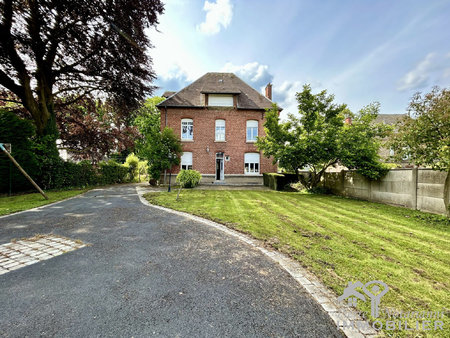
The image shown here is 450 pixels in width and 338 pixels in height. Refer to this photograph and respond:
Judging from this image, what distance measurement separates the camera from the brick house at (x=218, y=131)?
659 inches

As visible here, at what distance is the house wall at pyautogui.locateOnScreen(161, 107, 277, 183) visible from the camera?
55.0ft

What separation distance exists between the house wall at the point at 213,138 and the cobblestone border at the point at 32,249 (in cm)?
1302

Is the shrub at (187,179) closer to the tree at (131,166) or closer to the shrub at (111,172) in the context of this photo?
the shrub at (111,172)

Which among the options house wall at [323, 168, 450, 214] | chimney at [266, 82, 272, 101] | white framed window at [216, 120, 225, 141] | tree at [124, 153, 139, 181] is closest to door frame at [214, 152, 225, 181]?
white framed window at [216, 120, 225, 141]

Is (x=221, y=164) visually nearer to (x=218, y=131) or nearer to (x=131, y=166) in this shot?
(x=218, y=131)

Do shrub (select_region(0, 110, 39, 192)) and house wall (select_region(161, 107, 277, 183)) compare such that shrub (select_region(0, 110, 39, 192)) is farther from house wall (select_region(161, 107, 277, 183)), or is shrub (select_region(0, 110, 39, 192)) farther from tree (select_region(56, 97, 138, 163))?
house wall (select_region(161, 107, 277, 183))

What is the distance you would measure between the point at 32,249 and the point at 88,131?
12962 millimetres

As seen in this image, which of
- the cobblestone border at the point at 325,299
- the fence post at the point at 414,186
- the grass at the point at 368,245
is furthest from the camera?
the fence post at the point at 414,186

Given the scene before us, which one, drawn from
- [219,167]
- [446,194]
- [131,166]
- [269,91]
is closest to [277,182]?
[219,167]

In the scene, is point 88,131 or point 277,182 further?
point 88,131

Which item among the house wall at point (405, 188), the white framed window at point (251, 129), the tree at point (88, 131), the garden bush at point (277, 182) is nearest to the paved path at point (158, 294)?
the house wall at point (405, 188)

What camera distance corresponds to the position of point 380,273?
8.34 ft

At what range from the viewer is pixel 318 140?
9586 mm

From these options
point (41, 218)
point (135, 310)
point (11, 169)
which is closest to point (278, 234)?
point (135, 310)
